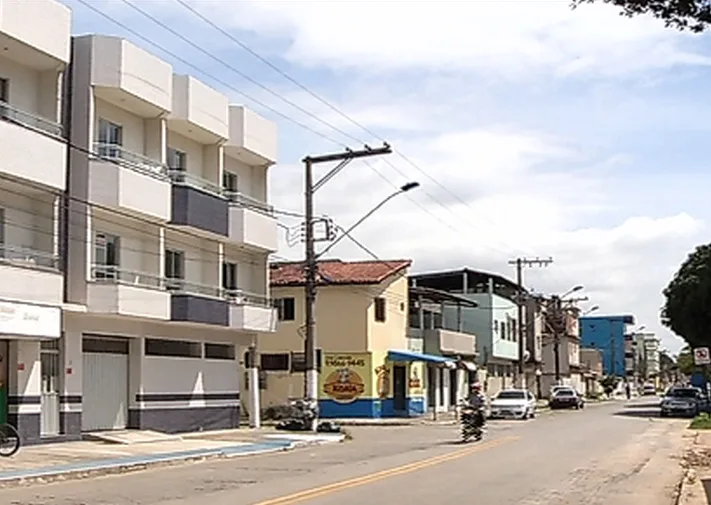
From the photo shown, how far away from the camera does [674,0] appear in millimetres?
12562

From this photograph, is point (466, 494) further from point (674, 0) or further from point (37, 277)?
point (37, 277)

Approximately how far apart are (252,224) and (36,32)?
46.3 feet

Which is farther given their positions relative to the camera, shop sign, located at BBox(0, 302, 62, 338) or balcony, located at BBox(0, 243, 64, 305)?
balcony, located at BBox(0, 243, 64, 305)

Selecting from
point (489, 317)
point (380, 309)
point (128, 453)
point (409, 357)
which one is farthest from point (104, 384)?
point (489, 317)

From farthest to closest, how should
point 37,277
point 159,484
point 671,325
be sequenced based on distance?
1. point 671,325
2. point 37,277
3. point 159,484

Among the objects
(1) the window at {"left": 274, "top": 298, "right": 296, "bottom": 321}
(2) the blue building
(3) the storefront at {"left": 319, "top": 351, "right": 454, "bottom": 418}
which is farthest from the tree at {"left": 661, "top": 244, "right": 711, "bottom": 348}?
(2) the blue building

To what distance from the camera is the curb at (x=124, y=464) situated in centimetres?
2348

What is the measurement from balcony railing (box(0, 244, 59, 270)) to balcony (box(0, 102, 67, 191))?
1682 mm

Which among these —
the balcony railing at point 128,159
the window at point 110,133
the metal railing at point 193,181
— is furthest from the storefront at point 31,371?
the metal railing at point 193,181

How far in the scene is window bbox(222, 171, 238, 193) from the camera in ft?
142

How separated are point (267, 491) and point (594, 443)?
751 inches

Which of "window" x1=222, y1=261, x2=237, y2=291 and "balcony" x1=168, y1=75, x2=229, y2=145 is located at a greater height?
"balcony" x1=168, y1=75, x2=229, y2=145

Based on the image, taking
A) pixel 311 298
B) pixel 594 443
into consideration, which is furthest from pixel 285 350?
pixel 594 443

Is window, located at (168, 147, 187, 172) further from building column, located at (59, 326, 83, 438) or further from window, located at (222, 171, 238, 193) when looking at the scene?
building column, located at (59, 326, 83, 438)
